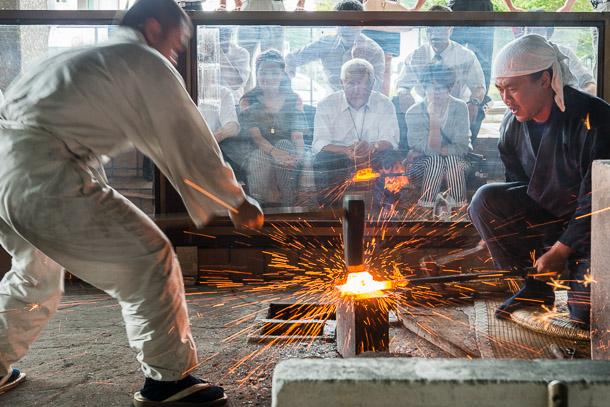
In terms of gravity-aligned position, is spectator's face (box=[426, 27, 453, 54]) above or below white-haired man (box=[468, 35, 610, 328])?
above

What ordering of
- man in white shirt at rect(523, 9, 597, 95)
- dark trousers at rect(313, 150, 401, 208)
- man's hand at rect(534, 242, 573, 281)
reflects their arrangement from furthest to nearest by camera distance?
dark trousers at rect(313, 150, 401, 208), man in white shirt at rect(523, 9, 597, 95), man's hand at rect(534, 242, 573, 281)

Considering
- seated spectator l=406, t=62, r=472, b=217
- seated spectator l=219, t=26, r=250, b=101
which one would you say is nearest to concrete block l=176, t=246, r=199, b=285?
seated spectator l=219, t=26, r=250, b=101

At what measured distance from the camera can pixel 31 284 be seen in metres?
2.97

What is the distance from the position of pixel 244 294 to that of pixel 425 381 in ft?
11.8

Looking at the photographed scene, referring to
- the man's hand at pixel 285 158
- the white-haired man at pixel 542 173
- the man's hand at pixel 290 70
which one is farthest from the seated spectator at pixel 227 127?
the white-haired man at pixel 542 173

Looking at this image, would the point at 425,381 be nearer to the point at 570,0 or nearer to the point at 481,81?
the point at 481,81

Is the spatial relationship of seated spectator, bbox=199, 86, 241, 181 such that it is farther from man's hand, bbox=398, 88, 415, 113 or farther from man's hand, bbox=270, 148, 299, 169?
man's hand, bbox=398, 88, 415, 113

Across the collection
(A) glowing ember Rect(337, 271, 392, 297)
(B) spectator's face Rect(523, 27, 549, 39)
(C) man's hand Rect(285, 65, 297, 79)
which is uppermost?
(B) spectator's face Rect(523, 27, 549, 39)

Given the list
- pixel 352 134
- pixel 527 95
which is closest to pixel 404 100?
pixel 352 134

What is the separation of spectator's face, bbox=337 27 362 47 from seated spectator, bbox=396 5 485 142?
0.49m

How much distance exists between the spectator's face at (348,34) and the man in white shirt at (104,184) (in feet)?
9.15

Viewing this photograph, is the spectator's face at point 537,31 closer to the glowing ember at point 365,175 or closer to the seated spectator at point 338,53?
the seated spectator at point 338,53

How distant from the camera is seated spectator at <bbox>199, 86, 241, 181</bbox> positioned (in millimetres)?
5461

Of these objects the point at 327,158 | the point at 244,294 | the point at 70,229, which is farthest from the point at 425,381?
the point at 327,158
